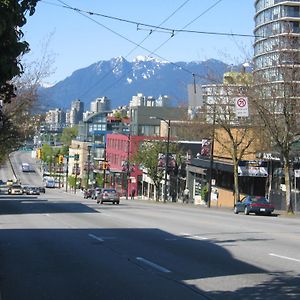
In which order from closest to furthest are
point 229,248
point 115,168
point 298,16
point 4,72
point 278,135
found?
point 4,72
point 229,248
point 278,135
point 298,16
point 115,168

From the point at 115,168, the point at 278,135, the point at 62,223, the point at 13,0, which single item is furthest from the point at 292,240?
the point at 115,168

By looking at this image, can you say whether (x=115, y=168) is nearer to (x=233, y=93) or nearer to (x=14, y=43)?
(x=233, y=93)

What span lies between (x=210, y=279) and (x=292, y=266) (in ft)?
8.58

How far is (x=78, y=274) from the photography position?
12633mm

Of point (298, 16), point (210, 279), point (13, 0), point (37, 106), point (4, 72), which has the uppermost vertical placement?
point (298, 16)

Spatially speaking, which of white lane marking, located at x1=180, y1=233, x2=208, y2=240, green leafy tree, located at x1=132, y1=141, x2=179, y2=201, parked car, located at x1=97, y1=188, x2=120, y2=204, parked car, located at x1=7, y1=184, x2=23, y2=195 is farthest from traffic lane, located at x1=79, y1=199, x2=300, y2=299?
parked car, located at x1=7, y1=184, x2=23, y2=195

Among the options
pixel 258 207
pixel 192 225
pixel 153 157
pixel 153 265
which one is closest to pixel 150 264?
pixel 153 265

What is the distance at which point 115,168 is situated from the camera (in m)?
123

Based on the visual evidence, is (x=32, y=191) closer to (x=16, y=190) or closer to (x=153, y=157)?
(x=16, y=190)

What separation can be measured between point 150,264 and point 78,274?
1934 mm

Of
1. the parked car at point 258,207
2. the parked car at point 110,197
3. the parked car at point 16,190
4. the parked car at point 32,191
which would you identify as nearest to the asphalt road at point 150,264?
the parked car at point 258,207

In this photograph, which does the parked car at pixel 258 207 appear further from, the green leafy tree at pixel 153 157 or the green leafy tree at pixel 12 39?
the green leafy tree at pixel 153 157

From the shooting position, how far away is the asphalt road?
34.9 feet

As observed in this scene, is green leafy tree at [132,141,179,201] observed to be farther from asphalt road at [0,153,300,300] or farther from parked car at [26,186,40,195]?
asphalt road at [0,153,300,300]
